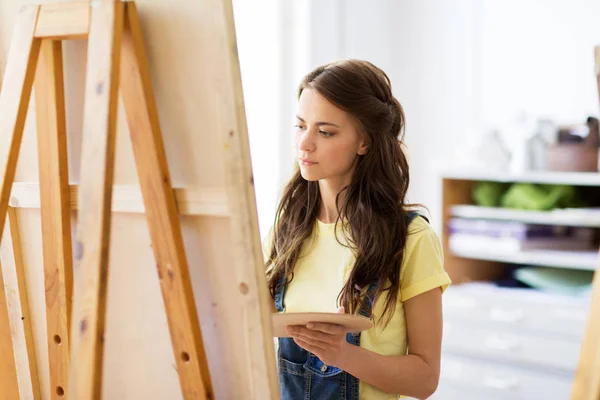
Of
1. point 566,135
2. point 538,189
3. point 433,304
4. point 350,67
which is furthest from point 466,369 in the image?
point 350,67

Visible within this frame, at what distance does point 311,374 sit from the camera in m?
1.69

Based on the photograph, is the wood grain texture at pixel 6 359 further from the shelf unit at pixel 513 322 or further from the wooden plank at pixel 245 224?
the shelf unit at pixel 513 322

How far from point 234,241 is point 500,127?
8.02 feet

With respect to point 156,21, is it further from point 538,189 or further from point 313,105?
point 538,189

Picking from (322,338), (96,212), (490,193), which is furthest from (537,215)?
(96,212)

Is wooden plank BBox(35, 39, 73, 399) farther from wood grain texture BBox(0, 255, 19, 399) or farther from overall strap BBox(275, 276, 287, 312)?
overall strap BBox(275, 276, 287, 312)

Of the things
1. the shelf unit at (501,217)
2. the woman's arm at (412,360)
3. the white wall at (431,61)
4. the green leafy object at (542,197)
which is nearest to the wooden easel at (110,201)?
the woman's arm at (412,360)

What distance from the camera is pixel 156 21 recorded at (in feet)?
4.63

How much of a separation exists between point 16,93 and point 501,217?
216 cm

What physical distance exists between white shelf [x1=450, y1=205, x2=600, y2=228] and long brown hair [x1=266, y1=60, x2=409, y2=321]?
144cm

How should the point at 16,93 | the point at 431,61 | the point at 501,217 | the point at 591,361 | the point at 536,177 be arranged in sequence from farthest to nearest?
the point at 431,61 → the point at 501,217 → the point at 536,177 → the point at 16,93 → the point at 591,361

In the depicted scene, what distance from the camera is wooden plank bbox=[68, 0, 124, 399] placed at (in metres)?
1.37

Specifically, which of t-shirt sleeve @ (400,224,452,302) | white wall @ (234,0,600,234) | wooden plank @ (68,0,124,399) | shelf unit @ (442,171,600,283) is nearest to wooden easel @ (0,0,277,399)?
wooden plank @ (68,0,124,399)

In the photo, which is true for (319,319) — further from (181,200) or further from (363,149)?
(363,149)
